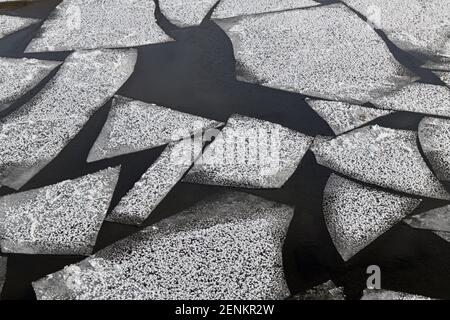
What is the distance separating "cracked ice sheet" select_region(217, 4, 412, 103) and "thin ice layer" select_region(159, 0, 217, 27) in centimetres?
12

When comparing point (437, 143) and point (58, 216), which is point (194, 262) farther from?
point (437, 143)

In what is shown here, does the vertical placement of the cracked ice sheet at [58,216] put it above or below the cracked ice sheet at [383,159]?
below

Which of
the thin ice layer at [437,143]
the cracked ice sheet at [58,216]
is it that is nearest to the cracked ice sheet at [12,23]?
the cracked ice sheet at [58,216]

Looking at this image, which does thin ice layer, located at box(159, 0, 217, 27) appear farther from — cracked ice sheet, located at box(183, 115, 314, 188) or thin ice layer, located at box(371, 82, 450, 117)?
thin ice layer, located at box(371, 82, 450, 117)

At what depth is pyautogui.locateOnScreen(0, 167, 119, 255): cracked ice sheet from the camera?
1.19m

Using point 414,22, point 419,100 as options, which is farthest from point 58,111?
point 414,22

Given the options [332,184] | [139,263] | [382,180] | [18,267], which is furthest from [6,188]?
[382,180]

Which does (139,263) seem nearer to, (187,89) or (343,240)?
(343,240)

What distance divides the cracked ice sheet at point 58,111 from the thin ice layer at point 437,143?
105cm

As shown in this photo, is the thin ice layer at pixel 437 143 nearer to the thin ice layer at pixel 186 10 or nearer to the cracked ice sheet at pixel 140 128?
the cracked ice sheet at pixel 140 128

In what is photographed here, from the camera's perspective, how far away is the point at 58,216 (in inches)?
49.6

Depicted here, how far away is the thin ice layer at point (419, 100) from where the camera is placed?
159 centimetres

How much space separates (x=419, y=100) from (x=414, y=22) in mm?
575

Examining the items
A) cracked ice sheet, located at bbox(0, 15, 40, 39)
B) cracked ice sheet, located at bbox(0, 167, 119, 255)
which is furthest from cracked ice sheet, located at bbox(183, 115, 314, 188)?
cracked ice sheet, located at bbox(0, 15, 40, 39)
